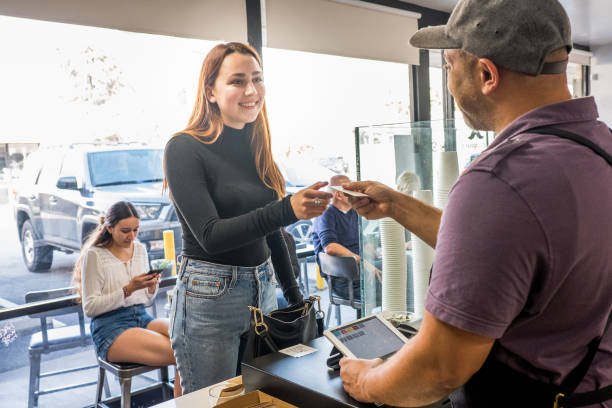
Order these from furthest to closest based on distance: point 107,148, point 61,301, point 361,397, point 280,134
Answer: point 280,134
point 107,148
point 61,301
point 361,397

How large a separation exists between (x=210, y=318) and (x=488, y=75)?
1.11 metres

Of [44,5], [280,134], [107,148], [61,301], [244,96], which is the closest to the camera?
[244,96]

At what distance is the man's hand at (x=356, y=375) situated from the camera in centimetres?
94

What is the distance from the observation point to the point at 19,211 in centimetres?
298

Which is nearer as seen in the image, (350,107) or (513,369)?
(513,369)

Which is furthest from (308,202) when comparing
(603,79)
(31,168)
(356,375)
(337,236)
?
(603,79)

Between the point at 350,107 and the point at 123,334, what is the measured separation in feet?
8.78

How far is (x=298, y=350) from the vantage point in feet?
4.14

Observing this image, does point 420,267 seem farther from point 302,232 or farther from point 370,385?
point 302,232

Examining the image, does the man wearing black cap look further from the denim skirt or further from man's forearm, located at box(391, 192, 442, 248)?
the denim skirt

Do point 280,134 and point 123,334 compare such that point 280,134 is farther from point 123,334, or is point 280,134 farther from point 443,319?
point 443,319

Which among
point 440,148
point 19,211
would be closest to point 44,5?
point 19,211

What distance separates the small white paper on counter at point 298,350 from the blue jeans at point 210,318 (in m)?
0.38

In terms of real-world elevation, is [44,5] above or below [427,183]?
above
